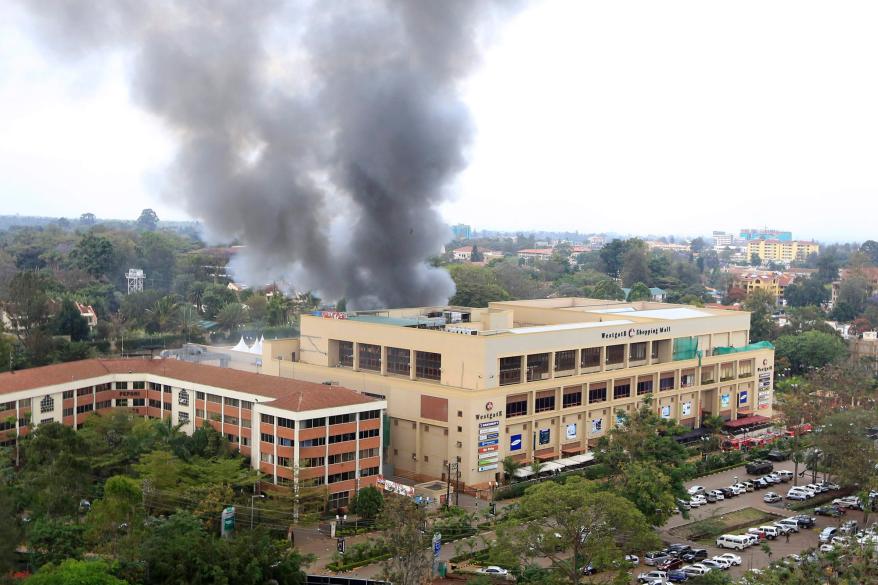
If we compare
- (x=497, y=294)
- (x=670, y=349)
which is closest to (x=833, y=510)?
(x=670, y=349)

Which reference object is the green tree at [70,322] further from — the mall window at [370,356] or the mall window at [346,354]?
the mall window at [370,356]

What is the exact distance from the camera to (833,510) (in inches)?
1460

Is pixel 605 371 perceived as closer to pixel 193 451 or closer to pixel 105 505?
pixel 193 451

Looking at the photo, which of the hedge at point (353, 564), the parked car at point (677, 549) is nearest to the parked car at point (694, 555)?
the parked car at point (677, 549)

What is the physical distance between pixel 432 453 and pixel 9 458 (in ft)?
51.7

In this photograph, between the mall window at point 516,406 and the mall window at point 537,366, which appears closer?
the mall window at point 516,406

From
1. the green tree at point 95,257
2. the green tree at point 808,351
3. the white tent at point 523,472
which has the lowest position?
the white tent at point 523,472

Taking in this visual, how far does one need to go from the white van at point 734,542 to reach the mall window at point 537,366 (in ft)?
39.5

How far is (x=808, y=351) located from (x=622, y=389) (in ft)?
90.7

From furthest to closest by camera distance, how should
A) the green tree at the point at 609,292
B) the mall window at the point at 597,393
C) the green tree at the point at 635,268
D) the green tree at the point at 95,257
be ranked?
the green tree at the point at 635,268
the green tree at the point at 609,292
the green tree at the point at 95,257
the mall window at the point at 597,393

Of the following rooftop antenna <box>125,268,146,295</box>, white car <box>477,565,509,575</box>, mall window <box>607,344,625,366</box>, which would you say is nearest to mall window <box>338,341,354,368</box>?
mall window <box>607,344,625,366</box>

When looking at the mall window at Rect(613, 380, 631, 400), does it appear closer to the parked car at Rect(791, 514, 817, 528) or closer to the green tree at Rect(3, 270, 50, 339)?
the parked car at Rect(791, 514, 817, 528)

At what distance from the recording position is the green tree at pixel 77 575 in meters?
23.3

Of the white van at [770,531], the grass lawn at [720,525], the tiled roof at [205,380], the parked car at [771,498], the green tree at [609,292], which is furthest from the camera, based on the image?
the green tree at [609,292]
